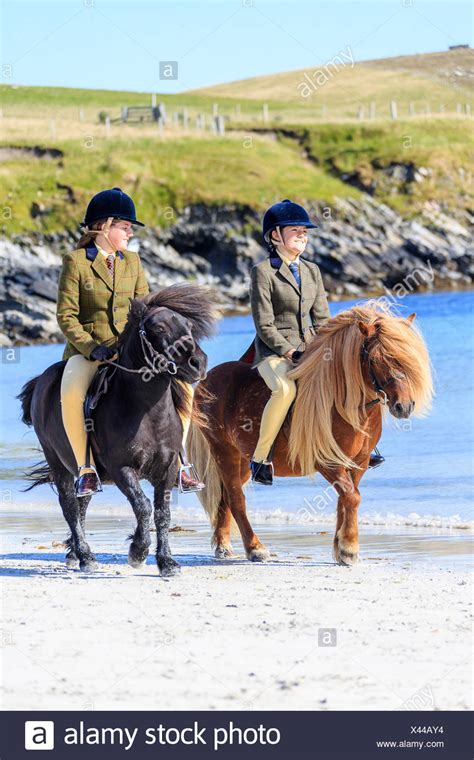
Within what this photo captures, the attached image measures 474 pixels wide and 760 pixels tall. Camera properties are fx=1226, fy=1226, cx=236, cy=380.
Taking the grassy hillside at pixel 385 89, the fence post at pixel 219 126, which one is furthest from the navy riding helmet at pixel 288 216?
the fence post at pixel 219 126

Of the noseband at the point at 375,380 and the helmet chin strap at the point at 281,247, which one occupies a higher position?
the helmet chin strap at the point at 281,247

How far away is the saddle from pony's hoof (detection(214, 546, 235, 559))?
5.62 feet

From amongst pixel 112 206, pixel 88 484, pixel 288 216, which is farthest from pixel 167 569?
pixel 288 216

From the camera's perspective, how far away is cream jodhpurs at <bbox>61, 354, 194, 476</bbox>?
27.1 ft

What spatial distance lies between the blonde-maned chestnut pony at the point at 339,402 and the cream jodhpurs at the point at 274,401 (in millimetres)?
76

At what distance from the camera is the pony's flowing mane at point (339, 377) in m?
8.39

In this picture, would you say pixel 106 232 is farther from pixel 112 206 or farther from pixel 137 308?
pixel 137 308

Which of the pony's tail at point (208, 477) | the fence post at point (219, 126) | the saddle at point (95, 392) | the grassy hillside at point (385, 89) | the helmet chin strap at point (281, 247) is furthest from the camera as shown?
the grassy hillside at point (385, 89)

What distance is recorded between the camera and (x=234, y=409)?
9352mm

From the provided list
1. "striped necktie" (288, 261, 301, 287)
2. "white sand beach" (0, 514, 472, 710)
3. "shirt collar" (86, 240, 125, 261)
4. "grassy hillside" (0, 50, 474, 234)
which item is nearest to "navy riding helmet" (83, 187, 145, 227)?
"shirt collar" (86, 240, 125, 261)

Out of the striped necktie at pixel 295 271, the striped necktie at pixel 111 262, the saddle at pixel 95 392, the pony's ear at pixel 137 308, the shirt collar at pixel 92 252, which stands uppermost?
the shirt collar at pixel 92 252

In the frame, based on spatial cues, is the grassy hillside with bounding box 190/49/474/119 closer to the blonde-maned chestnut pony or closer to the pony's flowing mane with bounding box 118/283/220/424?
the blonde-maned chestnut pony

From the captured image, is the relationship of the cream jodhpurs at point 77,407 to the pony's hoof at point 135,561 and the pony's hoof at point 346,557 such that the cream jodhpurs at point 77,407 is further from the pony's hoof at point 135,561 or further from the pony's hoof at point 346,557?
the pony's hoof at point 346,557
